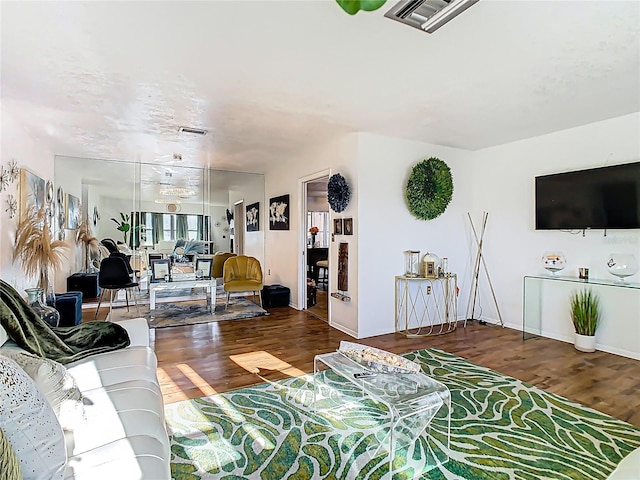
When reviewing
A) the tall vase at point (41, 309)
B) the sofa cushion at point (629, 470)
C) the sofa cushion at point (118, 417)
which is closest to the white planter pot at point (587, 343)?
the sofa cushion at point (629, 470)

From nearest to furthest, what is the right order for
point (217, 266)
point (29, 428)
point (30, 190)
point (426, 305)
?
point (29, 428) → point (30, 190) → point (426, 305) → point (217, 266)

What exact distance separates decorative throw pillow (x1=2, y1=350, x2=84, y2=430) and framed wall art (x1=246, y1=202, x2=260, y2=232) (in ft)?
18.3

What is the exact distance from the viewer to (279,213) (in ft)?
20.8

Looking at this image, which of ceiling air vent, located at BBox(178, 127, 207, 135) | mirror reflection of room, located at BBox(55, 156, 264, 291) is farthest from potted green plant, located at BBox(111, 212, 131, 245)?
ceiling air vent, located at BBox(178, 127, 207, 135)

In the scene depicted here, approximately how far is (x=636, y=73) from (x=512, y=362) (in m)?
2.63

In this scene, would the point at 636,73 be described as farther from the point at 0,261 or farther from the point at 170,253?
the point at 170,253

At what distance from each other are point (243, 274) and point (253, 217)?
64.5 inches

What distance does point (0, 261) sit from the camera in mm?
3588

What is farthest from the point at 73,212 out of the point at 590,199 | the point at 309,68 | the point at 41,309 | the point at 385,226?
the point at 590,199

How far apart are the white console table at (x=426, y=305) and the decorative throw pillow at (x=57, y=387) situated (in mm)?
3515

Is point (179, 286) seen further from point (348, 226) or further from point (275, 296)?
point (348, 226)

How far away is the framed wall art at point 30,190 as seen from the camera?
162 inches

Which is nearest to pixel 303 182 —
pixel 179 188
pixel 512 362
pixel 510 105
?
pixel 179 188

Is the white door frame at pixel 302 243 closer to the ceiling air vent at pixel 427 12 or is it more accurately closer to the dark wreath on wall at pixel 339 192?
the dark wreath on wall at pixel 339 192
